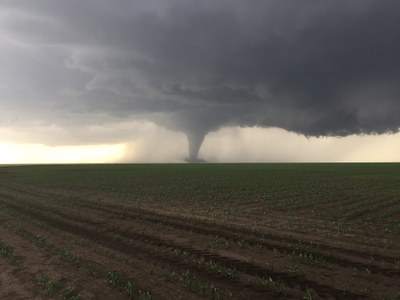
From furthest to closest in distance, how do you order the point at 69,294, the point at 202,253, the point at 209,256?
the point at 202,253
the point at 209,256
the point at 69,294

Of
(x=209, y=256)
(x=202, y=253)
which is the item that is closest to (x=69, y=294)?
(x=209, y=256)

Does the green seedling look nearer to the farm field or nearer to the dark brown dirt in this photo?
the farm field

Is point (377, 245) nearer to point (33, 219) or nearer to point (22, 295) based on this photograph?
point (22, 295)

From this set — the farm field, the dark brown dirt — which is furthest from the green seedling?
the dark brown dirt

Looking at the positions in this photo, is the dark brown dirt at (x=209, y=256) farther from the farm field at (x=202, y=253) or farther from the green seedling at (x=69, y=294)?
the green seedling at (x=69, y=294)

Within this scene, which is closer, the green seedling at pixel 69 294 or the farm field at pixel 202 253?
the green seedling at pixel 69 294

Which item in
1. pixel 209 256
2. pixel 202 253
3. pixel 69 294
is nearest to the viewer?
pixel 69 294

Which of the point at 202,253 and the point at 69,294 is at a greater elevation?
the point at 202,253

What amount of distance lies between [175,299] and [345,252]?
8448 millimetres

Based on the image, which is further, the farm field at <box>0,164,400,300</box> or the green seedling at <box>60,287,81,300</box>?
the farm field at <box>0,164,400,300</box>

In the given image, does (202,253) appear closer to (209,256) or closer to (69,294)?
(209,256)

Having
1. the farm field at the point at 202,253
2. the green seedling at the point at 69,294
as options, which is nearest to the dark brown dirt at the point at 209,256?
the farm field at the point at 202,253

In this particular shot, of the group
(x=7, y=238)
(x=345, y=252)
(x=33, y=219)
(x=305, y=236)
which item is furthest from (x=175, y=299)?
(x=33, y=219)

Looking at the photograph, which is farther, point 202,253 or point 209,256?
point 202,253
